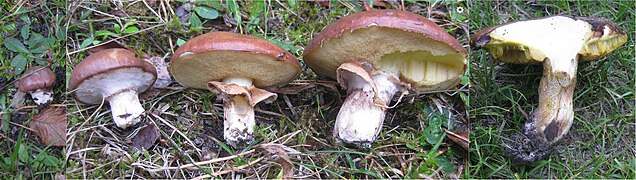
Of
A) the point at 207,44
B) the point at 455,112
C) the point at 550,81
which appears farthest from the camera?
the point at 455,112

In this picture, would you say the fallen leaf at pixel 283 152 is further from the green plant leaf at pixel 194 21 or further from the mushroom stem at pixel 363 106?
the green plant leaf at pixel 194 21

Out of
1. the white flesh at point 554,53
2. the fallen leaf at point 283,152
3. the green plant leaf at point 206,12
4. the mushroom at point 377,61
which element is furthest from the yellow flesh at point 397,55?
the green plant leaf at point 206,12

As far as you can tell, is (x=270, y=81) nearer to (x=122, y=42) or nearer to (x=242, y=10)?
(x=242, y=10)

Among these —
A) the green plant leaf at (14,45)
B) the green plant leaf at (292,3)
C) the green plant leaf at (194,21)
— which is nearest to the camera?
the green plant leaf at (14,45)

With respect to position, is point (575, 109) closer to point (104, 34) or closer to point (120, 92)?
point (120, 92)

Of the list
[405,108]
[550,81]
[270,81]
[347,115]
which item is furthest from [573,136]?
[270,81]

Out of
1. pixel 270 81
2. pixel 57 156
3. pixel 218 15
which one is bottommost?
pixel 57 156
